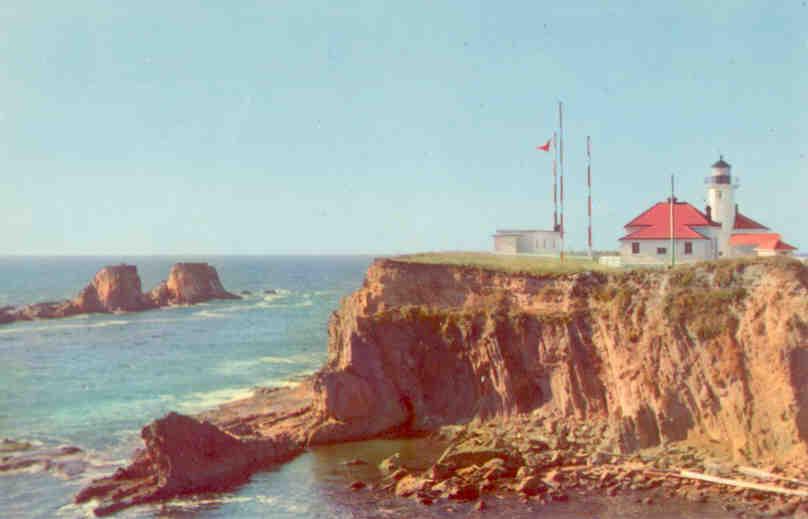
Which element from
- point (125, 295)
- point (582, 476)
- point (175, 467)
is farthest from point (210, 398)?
point (125, 295)

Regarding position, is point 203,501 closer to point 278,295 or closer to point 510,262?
point 510,262

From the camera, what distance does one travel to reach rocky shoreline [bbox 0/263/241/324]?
Result: 323ft

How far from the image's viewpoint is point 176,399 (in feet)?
157

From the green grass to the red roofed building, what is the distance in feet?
9.96

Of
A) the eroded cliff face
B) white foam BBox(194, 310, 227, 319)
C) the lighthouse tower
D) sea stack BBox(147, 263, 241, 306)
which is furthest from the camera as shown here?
sea stack BBox(147, 263, 241, 306)

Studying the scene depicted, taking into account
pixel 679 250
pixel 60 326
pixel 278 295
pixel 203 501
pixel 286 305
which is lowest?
pixel 203 501

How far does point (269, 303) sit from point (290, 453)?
3222 inches

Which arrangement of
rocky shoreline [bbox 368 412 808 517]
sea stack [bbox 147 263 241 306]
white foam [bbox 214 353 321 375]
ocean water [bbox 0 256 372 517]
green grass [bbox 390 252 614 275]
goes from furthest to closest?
sea stack [bbox 147 263 241 306], white foam [bbox 214 353 321 375], green grass [bbox 390 252 614 275], ocean water [bbox 0 256 372 517], rocky shoreline [bbox 368 412 808 517]

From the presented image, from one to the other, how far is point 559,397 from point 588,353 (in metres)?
2.41

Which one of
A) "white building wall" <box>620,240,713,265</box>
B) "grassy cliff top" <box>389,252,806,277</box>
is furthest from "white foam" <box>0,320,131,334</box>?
"white building wall" <box>620,240,713,265</box>

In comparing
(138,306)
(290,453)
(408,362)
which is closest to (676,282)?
(408,362)

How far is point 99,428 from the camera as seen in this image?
4100cm

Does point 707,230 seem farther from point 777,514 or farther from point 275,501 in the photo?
point 275,501

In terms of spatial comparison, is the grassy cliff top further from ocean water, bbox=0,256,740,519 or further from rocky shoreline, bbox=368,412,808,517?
ocean water, bbox=0,256,740,519
